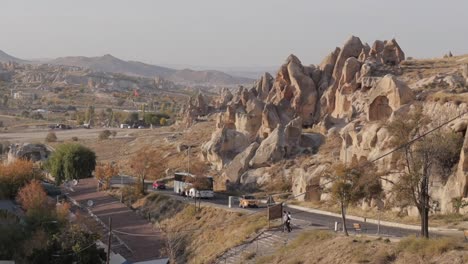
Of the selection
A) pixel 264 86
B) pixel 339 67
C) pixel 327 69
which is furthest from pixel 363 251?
pixel 264 86

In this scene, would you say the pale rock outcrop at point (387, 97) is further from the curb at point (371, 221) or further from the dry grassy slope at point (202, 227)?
the dry grassy slope at point (202, 227)

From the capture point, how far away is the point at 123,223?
4309 centimetres

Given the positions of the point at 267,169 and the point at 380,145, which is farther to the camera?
the point at 267,169

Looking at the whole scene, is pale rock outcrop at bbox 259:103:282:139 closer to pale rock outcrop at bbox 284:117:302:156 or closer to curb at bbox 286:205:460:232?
pale rock outcrop at bbox 284:117:302:156

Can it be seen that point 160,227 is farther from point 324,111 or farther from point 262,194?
point 324,111

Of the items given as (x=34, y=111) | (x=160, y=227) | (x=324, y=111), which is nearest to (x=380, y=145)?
(x=160, y=227)

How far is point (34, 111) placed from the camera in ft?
528

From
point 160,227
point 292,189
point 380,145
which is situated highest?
point 380,145

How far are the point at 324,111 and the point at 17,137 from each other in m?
67.8

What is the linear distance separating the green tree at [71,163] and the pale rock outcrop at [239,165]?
16.4 m

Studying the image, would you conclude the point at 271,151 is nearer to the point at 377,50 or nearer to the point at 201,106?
the point at 377,50

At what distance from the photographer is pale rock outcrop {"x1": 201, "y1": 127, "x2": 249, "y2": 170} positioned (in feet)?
173

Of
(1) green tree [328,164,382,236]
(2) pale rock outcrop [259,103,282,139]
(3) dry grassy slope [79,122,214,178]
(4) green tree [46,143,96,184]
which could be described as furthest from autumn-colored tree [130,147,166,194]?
(1) green tree [328,164,382,236]

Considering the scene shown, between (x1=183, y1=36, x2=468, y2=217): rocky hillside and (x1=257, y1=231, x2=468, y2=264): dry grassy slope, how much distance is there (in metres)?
6.43
